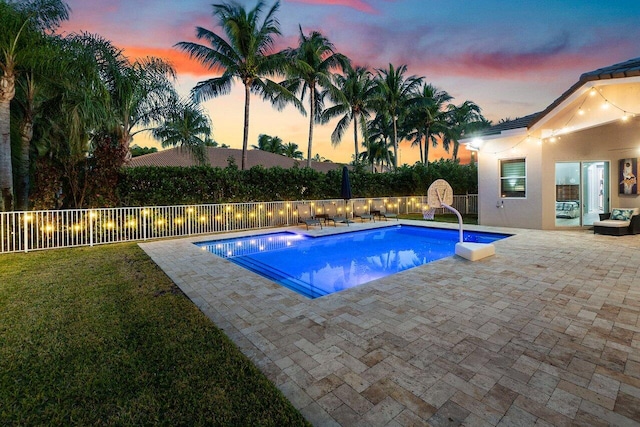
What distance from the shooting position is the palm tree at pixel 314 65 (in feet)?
61.0

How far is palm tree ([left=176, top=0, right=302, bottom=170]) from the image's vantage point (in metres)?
14.8

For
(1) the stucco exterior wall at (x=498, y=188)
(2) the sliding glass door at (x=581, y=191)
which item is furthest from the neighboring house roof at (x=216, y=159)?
(2) the sliding glass door at (x=581, y=191)

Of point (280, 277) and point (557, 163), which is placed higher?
point (557, 163)

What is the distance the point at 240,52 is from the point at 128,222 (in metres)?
10.5

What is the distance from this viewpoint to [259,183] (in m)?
13.2

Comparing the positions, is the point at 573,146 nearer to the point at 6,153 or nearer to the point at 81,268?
the point at 81,268

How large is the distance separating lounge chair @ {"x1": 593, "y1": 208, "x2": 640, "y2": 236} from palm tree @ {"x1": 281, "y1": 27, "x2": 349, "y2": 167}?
13613 millimetres

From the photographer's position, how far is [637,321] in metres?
3.64

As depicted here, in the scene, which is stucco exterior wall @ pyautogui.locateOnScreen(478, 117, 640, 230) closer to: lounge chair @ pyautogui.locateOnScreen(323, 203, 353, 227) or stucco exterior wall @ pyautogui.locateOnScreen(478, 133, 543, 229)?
stucco exterior wall @ pyautogui.locateOnScreen(478, 133, 543, 229)

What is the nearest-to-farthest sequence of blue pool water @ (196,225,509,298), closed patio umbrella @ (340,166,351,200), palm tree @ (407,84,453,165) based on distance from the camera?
blue pool water @ (196,225,509,298) < closed patio umbrella @ (340,166,351,200) < palm tree @ (407,84,453,165)

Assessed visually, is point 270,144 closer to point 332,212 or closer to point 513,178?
point 332,212

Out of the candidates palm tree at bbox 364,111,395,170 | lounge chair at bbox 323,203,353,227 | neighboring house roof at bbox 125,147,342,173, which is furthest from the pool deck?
palm tree at bbox 364,111,395,170

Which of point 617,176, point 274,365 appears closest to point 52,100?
point 274,365

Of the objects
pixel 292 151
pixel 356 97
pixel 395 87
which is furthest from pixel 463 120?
pixel 292 151
